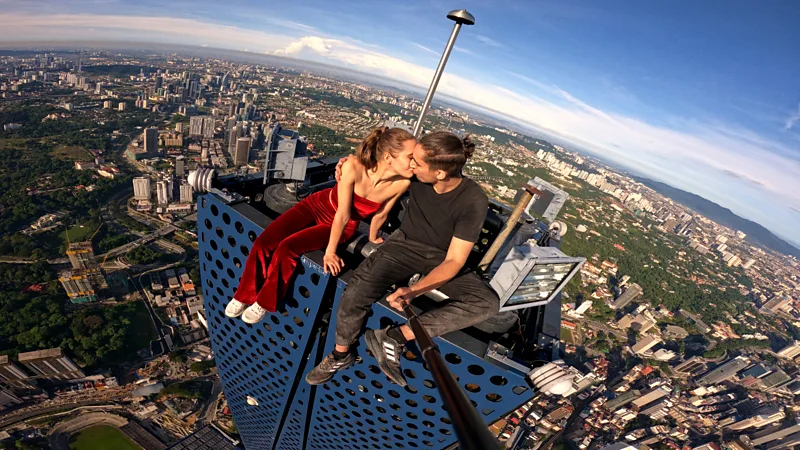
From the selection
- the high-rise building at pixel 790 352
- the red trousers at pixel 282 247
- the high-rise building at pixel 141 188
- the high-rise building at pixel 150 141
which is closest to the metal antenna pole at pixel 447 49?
the red trousers at pixel 282 247

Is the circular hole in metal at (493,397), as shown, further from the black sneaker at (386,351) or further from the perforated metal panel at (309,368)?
the black sneaker at (386,351)

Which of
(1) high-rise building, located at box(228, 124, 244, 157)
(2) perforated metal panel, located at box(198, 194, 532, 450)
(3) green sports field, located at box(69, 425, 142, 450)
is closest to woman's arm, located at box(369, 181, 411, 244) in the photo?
(2) perforated metal panel, located at box(198, 194, 532, 450)

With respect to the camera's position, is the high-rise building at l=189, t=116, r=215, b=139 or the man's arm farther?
the high-rise building at l=189, t=116, r=215, b=139

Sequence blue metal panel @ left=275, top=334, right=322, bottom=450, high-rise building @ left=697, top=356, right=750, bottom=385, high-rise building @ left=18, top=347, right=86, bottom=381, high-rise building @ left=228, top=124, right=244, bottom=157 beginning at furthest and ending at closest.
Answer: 1. high-rise building @ left=228, top=124, right=244, bottom=157
2. high-rise building @ left=697, top=356, right=750, bottom=385
3. high-rise building @ left=18, top=347, right=86, bottom=381
4. blue metal panel @ left=275, top=334, right=322, bottom=450

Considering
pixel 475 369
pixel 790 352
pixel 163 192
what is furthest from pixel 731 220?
pixel 163 192

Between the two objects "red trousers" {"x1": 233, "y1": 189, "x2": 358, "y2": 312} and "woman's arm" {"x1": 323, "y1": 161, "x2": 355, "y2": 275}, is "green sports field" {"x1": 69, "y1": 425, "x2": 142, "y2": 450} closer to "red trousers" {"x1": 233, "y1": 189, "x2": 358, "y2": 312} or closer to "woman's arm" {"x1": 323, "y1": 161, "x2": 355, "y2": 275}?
"red trousers" {"x1": 233, "y1": 189, "x2": 358, "y2": 312}

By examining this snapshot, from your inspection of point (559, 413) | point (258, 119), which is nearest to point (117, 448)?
point (559, 413)
